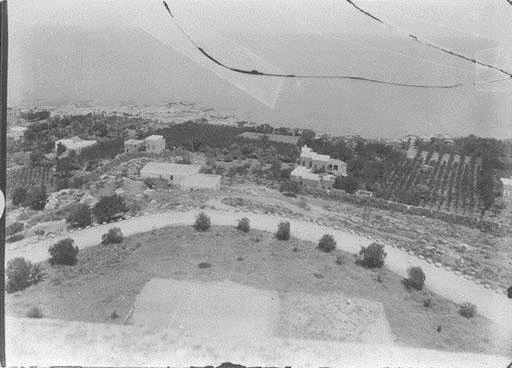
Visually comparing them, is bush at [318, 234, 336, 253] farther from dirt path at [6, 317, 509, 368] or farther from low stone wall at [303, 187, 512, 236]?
dirt path at [6, 317, 509, 368]

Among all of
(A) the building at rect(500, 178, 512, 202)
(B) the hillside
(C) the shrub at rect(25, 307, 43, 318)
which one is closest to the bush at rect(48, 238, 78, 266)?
(C) the shrub at rect(25, 307, 43, 318)

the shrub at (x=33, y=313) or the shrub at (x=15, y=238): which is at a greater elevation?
the shrub at (x=15, y=238)

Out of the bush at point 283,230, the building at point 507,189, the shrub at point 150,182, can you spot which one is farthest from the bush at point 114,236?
the building at point 507,189

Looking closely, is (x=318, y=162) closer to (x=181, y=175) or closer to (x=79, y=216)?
(x=181, y=175)

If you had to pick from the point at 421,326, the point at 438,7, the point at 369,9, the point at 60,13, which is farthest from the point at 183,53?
the point at 421,326

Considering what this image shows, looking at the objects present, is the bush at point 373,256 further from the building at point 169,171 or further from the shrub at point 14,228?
the shrub at point 14,228

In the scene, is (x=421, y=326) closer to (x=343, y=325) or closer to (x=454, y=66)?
(x=343, y=325)
